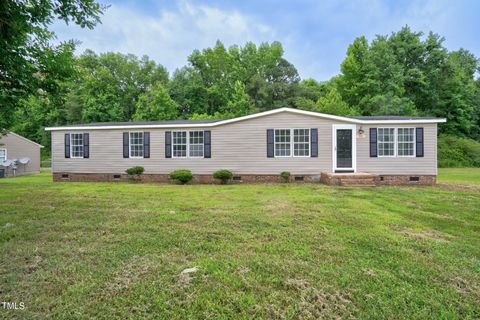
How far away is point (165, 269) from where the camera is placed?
299 cm

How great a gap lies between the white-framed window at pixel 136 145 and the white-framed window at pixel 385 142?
34.2 ft

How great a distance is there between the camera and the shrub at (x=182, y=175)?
11406mm

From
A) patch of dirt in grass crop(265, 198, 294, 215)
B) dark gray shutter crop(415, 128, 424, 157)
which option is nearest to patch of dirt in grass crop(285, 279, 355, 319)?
patch of dirt in grass crop(265, 198, 294, 215)

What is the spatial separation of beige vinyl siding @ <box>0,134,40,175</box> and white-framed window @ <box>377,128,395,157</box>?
2529cm

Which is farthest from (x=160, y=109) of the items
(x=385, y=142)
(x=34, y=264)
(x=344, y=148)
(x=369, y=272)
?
(x=369, y=272)

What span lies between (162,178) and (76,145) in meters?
4.82

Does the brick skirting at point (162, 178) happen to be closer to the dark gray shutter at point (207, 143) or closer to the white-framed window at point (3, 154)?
the dark gray shutter at point (207, 143)

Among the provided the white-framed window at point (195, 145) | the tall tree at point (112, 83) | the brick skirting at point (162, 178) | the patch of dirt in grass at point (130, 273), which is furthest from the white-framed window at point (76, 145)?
the tall tree at point (112, 83)

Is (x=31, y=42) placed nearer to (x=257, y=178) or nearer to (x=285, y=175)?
(x=257, y=178)

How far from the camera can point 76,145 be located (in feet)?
44.3

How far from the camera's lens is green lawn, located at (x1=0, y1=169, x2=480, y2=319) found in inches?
Answer: 91.6

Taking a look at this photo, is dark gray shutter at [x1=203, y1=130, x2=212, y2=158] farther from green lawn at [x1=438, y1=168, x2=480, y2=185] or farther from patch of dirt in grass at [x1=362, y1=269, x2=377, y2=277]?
green lawn at [x1=438, y1=168, x2=480, y2=185]

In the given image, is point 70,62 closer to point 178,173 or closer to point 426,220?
point 178,173

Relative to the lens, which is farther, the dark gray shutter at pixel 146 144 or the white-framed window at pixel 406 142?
the dark gray shutter at pixel 146 144
